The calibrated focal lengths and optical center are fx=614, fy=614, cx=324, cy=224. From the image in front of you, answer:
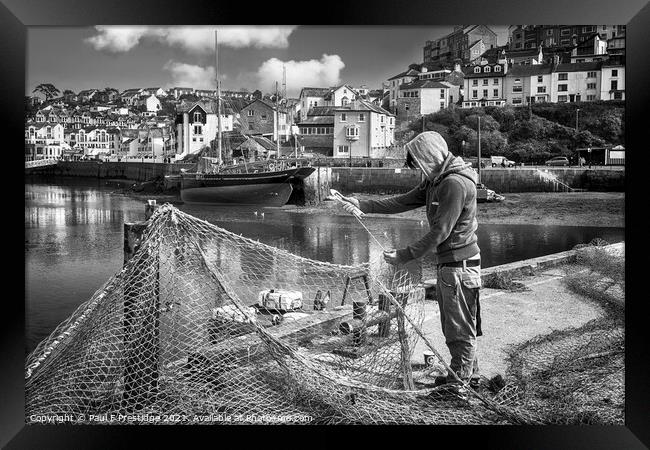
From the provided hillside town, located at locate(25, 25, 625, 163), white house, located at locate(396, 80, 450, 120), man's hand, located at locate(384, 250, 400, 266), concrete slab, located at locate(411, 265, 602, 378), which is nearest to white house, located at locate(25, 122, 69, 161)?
hillside town, located at locate(25, 25, 625, 163)

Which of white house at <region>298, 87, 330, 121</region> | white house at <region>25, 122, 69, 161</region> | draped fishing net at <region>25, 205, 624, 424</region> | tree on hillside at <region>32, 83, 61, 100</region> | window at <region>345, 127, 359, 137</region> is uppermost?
white house at <region>298, 87, 330, 121</region>

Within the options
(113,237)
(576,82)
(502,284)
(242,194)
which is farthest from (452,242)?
(242,194)

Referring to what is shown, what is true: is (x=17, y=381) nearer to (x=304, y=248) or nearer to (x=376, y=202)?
(x=376, y=202)

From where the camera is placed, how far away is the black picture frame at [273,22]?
3385 mm

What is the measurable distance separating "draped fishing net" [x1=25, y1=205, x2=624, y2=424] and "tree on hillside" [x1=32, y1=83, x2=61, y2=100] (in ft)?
5.73

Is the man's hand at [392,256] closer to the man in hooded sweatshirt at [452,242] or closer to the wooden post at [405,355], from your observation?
the man in hooded sweatshirt at [452,242]

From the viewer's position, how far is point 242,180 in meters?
7.50

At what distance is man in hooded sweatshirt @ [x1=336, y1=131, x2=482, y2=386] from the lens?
2.84 m

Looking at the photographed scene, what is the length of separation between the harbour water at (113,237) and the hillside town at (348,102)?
489mm

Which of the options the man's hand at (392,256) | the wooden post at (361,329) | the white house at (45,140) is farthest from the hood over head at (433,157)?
the white house at (45,140)

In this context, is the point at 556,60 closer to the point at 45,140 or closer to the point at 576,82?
the point at 576,82

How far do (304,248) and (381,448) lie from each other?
12.6ft

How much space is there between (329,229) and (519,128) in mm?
2104

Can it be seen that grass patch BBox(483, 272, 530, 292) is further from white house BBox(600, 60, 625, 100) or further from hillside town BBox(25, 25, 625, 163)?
white house BBox(600, 60, 625, 100)
